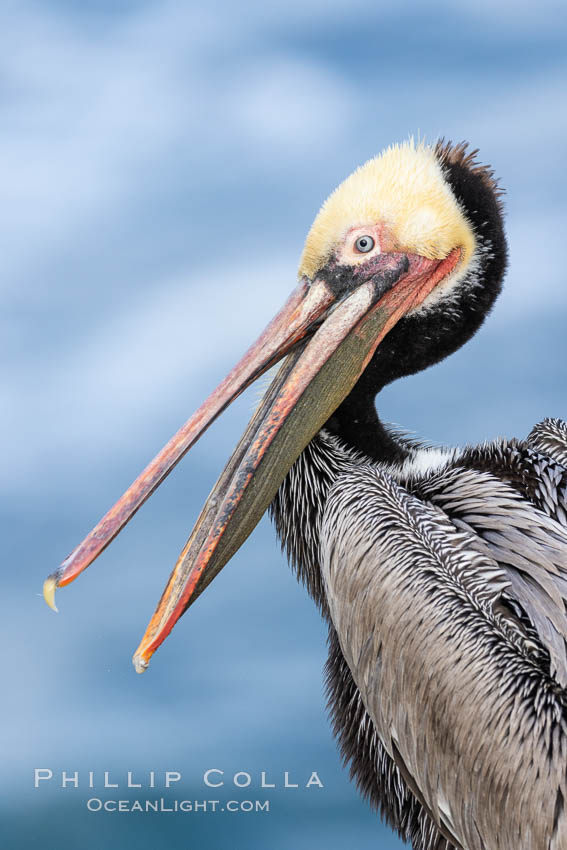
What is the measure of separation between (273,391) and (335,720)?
1439 millimetres

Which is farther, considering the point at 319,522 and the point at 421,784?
the point at 319,522

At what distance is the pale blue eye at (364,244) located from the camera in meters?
4.18

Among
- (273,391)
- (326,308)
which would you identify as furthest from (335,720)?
(326,308)

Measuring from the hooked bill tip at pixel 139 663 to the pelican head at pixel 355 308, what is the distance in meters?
0.28

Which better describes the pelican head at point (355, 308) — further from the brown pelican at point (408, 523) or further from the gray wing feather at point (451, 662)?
the gray wing feather at point (451, 662)

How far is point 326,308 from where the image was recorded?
4.21 metres

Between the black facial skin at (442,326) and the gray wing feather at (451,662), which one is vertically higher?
the black facial skin at (442,326)

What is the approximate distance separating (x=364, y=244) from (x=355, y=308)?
0.25 metres

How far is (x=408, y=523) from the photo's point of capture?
146 inches

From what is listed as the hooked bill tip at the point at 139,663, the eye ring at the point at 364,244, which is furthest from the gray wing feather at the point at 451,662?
the eye ring at the point at 364,244

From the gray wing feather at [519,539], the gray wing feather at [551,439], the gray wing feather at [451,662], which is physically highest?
the gray wing feather at [551,439]

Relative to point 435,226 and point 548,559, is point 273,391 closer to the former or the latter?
point 435,226

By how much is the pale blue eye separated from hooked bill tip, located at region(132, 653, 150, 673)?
1754 mm

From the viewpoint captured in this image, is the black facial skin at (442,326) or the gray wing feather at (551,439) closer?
the black facial skin at (442,326)
